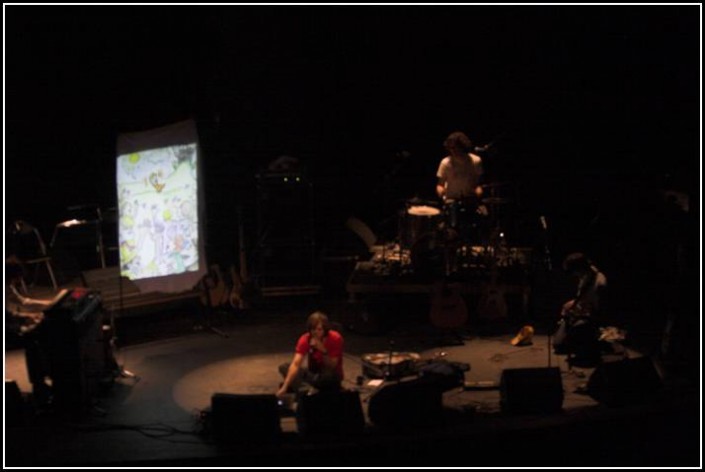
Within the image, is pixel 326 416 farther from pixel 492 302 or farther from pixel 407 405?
pixel 492 302

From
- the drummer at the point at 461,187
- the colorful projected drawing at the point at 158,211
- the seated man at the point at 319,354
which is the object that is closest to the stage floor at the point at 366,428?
the seated man at the point at 319,354

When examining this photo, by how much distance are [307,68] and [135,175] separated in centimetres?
327

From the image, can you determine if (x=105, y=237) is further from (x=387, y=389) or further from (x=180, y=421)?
(x=387, y=389)

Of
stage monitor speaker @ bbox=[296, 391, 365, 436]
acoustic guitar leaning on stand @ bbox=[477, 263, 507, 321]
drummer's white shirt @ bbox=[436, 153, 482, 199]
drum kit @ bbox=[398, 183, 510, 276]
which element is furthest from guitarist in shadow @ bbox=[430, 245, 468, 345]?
stage monitor speaker @ bbox=[296, 391, 365, 436]

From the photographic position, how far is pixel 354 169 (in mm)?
16438

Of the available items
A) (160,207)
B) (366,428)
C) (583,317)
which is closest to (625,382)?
(583,317)

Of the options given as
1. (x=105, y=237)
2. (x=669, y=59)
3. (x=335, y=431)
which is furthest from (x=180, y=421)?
(x=669, y=59)

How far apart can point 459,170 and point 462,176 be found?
0.09m

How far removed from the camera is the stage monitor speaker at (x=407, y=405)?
32.2 ft

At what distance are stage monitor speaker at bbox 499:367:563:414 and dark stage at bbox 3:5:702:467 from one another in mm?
1674

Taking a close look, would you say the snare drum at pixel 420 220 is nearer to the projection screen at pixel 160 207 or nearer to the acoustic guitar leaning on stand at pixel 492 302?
the acoustic guitar leaning on stand at pixel 492 302

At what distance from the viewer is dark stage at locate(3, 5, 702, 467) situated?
45.1 ft

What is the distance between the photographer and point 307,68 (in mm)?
15891

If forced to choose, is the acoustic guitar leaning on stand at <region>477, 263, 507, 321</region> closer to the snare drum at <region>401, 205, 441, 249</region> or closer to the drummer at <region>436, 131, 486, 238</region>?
the drummer at <region>436, 131, 486, 238</region>
